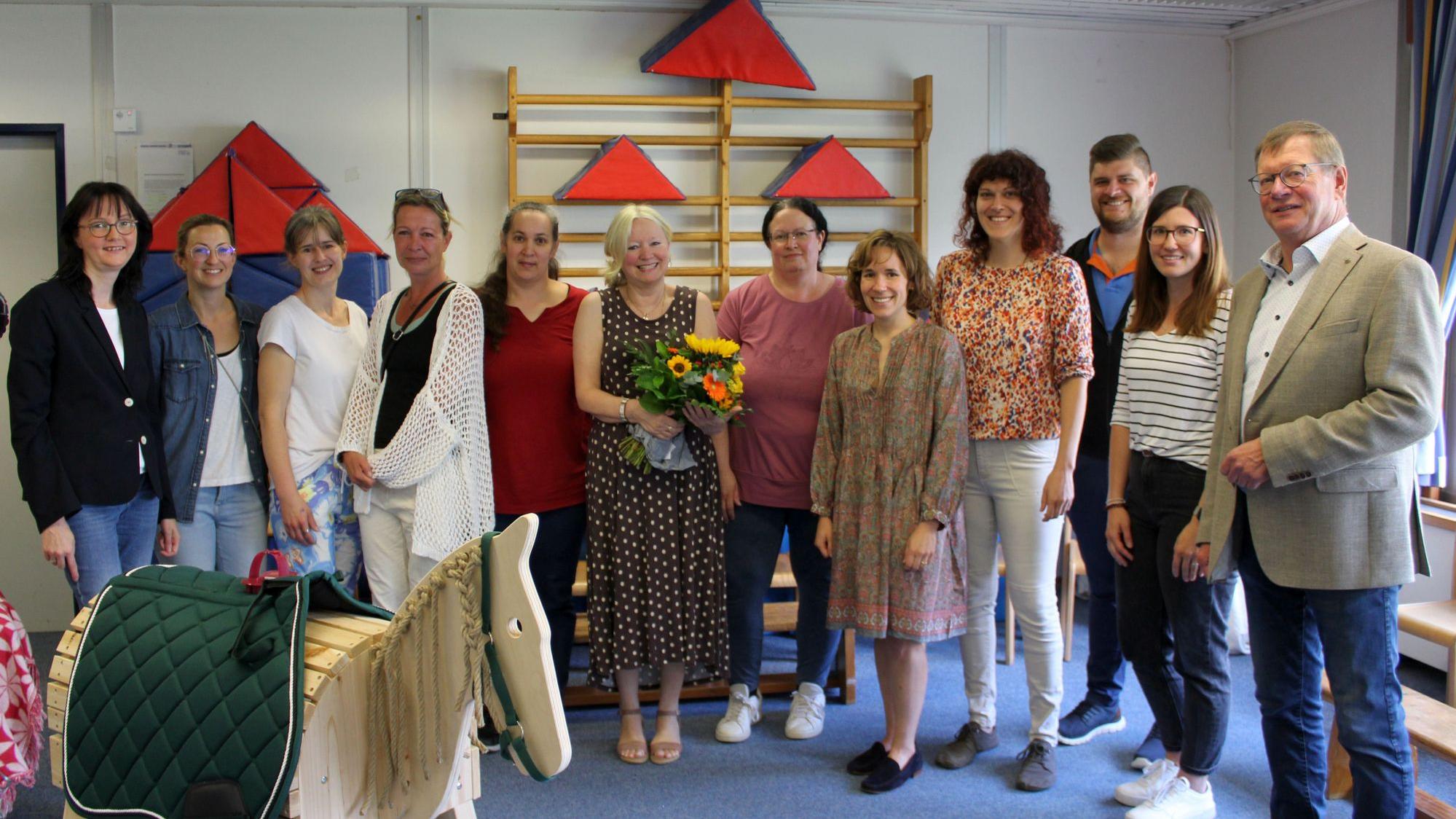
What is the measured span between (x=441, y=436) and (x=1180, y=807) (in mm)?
2017

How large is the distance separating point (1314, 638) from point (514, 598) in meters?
1.62

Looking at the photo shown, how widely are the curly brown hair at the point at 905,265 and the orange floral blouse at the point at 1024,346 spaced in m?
0.12

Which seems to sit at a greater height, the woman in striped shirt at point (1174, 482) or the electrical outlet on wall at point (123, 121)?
the electrical outlet on wall at point (123, 121)

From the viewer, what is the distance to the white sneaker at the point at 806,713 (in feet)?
10.7

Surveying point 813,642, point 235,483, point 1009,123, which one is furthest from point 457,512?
point 1009,123

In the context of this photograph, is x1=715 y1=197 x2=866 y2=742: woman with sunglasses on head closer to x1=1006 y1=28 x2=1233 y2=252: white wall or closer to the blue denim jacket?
the blue denim jacket

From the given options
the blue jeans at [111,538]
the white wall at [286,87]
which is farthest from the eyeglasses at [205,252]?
the white wall at [286,87]

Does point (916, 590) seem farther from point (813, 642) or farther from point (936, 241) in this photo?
point (936, 241)

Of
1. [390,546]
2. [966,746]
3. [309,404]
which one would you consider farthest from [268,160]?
[966,746]

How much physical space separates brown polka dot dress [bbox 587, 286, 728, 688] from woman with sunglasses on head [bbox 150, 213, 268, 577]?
0.89 m

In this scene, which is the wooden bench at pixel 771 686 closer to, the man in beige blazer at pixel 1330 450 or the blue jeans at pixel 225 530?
the blue jeans at pixel 225 530

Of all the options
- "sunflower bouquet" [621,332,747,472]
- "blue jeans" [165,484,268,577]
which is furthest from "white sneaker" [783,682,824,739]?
"blue jeans" [165,484,268,577]

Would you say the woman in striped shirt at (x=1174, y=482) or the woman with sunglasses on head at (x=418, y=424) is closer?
the woman in striped shirt at (x=1174, y=482)

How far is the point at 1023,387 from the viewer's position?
2762 mm
